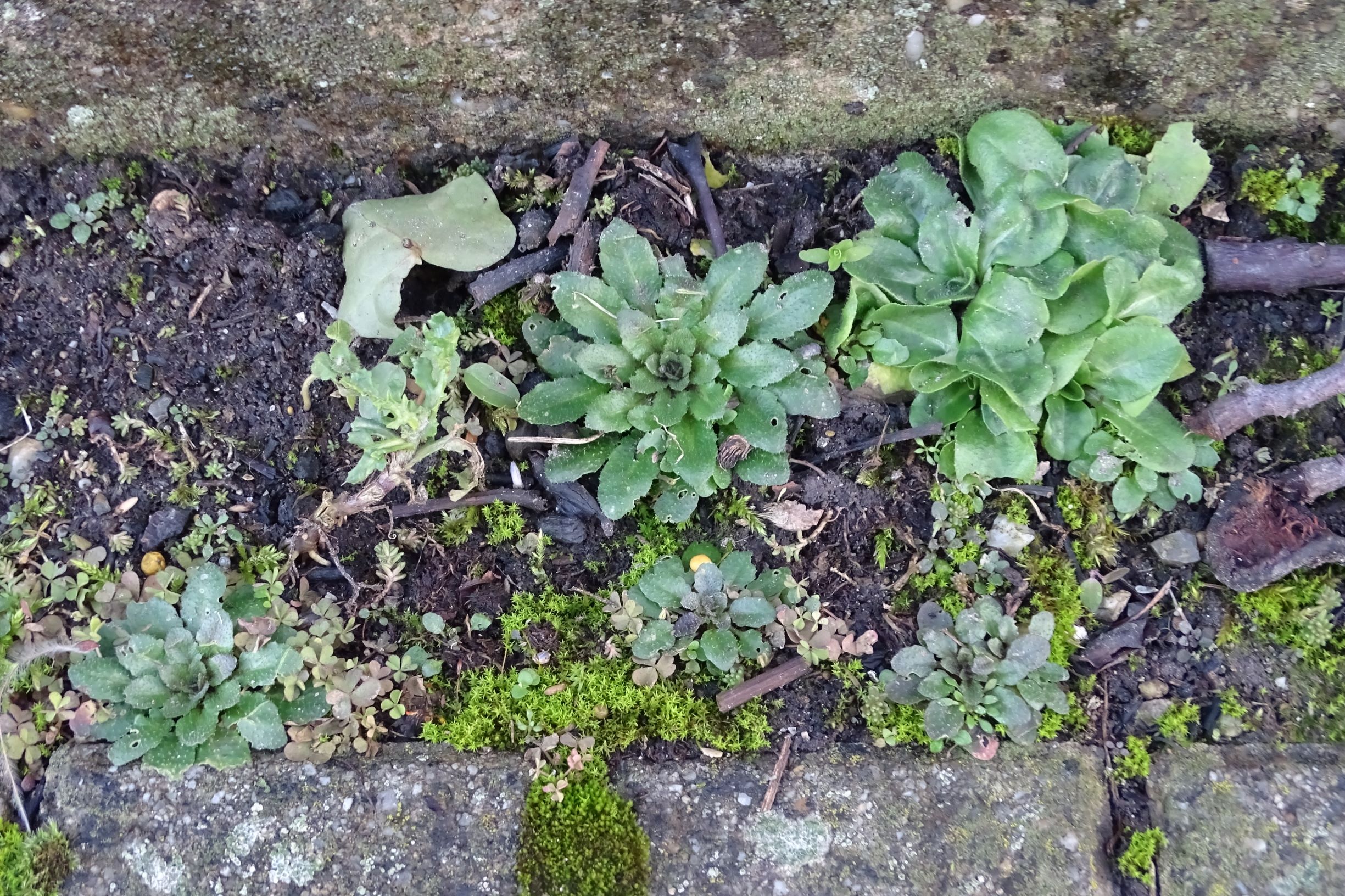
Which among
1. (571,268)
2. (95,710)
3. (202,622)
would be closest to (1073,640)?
(571,268)

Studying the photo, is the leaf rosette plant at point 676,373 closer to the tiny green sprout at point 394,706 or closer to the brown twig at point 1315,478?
the tiny green sprout at point 394,706

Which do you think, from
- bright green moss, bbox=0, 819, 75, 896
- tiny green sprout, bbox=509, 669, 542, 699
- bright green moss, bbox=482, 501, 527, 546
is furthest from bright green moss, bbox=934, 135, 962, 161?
bright green moss, bbox=0, 819, 75, 896

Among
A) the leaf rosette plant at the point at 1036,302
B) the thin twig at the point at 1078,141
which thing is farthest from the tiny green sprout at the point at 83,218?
the thin twig at the point at 1078,141

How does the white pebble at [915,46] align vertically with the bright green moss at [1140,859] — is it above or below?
above

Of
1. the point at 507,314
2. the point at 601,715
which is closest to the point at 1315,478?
the point at 601,715

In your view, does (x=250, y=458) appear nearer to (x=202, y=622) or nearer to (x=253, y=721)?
(x=202, y=622)

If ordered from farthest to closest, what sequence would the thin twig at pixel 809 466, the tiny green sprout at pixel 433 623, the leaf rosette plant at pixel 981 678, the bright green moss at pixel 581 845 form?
the thin twig at pixel 809 466, the tiny green sprout at pixel 433 623, the leaf rosette plant at pixel 981 678, the bright green moss at pixel 581 845

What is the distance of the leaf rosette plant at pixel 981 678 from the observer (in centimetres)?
229

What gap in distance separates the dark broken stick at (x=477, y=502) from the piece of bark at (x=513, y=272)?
0.56 m

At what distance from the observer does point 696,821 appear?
2246mm

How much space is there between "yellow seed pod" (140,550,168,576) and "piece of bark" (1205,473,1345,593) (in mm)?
2908

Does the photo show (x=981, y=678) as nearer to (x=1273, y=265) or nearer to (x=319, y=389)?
(x=1273, y=265)

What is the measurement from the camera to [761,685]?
7.77 feet

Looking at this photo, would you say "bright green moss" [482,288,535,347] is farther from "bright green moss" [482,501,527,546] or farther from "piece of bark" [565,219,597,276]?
"bright green moss" [482,501,527,546]
